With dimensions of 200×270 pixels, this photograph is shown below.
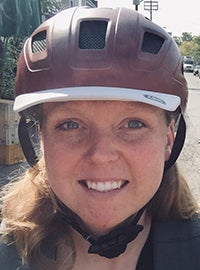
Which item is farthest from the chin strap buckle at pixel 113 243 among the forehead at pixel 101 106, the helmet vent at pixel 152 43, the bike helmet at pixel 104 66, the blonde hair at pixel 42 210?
the helmet vent at pixel 152 43

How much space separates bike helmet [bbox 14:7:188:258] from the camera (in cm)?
164

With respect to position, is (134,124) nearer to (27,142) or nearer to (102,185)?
(102,185)

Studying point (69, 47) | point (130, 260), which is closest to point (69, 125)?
point (69, 47)

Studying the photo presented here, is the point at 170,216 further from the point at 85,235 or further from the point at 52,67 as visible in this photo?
the point at 52,67

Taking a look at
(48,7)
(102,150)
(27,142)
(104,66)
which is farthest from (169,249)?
(48,7)

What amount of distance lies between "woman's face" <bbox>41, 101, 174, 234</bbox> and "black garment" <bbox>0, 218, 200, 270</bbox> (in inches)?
6.6

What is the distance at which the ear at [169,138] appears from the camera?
1876 mm

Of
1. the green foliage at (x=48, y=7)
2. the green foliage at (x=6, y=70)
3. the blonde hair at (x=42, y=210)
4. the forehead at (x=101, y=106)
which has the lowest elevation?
the green foliage at (x=6, y=70)

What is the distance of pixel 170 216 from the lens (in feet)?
6.26

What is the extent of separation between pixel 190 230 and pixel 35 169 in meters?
0.69

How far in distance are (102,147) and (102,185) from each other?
0.13 meters

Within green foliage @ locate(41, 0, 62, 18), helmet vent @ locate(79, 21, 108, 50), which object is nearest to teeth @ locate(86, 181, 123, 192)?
helmet vent @ locate(79, 21, 108, 50)

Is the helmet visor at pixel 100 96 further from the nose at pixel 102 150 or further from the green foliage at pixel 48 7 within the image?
the green foliage at pixel 48 7

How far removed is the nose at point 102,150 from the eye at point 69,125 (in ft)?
0.30
